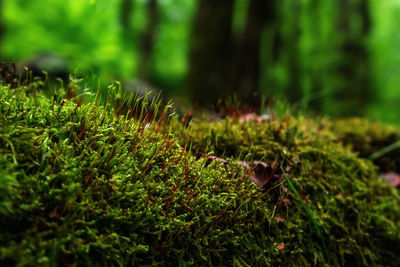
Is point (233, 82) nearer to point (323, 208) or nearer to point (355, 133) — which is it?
point (355, 133)

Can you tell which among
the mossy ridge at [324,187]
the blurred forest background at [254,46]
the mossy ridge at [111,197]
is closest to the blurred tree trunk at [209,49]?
the blurred forest background at [254,46]

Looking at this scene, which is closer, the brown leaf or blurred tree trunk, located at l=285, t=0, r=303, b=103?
the brown leaf

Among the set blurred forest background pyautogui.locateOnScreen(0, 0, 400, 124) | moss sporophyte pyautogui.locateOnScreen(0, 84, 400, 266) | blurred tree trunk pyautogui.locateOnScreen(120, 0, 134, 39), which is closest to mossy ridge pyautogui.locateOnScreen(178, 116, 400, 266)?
moss sporophyte pyautogui.locateOnScreen(0, 84, 400, 266)

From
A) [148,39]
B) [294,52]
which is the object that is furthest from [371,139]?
[148,39]

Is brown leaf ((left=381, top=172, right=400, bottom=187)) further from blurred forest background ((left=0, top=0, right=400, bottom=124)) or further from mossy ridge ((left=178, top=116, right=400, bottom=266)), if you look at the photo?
blurred forest background ((left=0, top=0, right=400, bottom=124))

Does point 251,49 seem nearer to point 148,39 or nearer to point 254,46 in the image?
point 254,46
